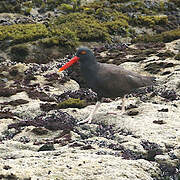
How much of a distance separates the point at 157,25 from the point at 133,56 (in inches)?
897

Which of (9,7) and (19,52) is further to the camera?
(9,7)

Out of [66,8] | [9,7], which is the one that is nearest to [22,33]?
[9,7]

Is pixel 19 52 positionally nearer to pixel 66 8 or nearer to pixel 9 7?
pixel 9 7

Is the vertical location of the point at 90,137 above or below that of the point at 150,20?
above

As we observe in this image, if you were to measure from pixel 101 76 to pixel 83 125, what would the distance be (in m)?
2.46

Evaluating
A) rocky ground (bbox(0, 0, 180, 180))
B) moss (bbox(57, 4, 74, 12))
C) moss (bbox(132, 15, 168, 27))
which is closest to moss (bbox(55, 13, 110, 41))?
moss (bbox(57, 4, 74, 12))

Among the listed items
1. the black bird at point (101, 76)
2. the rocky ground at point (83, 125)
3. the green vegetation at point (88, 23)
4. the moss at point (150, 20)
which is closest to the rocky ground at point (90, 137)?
the rocky ground at point (83, 125)

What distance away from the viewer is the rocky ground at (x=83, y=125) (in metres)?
9.90

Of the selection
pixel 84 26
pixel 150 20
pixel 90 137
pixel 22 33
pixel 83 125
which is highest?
pixel 90 137

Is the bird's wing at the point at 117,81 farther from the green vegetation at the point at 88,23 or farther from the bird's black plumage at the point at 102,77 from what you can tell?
the green vegetation at the point at 88,23

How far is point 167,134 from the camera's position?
13.5 m

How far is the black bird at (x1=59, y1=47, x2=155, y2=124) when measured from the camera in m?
14.7

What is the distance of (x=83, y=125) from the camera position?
14.9 metres

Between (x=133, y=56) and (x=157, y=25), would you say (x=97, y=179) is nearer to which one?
(x=133, y=56)
